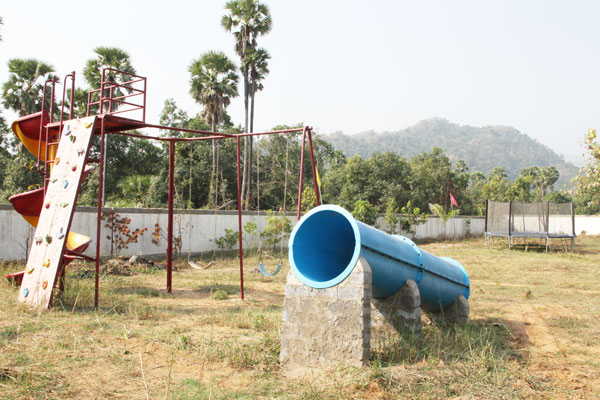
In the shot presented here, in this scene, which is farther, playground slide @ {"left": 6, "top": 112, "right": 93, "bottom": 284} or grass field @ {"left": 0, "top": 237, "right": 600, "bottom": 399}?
playground slide @ {"left": 6, "top": 112, "right": 93, "bottom": 284}

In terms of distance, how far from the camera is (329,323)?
4660 mm

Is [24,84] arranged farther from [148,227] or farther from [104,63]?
[148,227]

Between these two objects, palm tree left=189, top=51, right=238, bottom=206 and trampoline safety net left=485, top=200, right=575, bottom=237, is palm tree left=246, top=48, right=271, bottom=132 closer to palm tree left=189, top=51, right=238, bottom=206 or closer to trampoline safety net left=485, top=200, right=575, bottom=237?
palm tree left=189, top=51, right=238, bottom=206

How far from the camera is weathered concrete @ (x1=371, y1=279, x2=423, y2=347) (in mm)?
5555

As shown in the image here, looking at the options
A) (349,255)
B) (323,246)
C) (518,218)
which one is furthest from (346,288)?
(518,218)

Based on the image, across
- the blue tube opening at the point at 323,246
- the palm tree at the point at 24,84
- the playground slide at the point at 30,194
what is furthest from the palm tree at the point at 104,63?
the blue tube opening at the point at 323,246

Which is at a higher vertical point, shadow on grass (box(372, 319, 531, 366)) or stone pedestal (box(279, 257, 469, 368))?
stone pedestal (box(279, 257, 469, 368))

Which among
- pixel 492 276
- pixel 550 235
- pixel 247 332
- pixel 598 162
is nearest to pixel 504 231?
Result: pixel 550 235

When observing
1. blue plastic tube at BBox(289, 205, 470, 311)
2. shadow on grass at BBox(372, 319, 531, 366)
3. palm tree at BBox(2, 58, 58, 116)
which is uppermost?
palm tree at BBox(2, 58, 58, 116)

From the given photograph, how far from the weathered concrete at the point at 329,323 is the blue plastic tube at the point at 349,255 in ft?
0.35

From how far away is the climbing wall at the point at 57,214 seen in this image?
7074 millimetres

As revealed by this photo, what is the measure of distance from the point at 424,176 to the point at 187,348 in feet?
106

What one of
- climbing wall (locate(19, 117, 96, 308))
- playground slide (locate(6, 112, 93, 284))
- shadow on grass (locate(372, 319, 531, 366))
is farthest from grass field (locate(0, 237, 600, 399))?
playground slide (locate(6, 112, 93, 284))

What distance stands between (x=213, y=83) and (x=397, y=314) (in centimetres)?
2212
